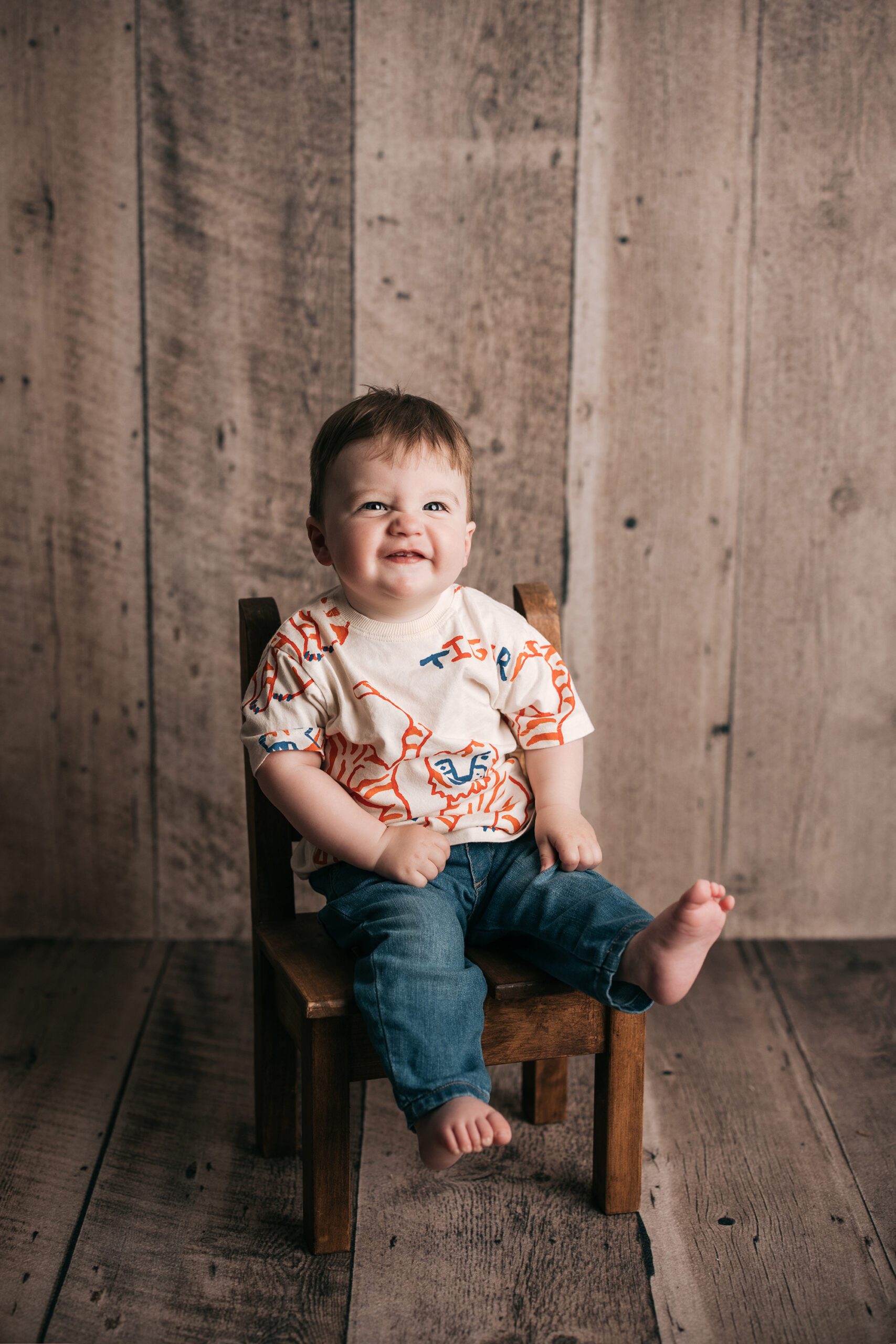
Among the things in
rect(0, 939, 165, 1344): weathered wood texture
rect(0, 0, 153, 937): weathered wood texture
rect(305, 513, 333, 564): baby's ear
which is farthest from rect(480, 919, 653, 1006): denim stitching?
rect(0, 0, 153, 937): weathered wood texture

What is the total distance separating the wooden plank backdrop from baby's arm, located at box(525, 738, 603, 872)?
59 cm

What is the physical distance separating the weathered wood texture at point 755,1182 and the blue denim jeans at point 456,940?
29 cm

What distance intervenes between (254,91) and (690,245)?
705 mm

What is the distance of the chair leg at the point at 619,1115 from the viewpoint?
3.88 feet

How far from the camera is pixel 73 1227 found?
3.87 feet

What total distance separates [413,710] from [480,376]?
74 cm

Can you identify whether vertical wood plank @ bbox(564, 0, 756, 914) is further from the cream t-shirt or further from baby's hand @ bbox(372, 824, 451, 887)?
baby's hand @ bbox(372, 824, 451, 887)

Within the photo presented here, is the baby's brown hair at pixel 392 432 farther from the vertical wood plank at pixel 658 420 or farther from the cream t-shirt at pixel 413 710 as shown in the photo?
the vertical wood plank at pixel 658 420

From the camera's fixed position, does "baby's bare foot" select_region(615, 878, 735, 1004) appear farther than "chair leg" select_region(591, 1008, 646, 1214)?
No

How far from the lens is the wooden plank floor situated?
1.07m

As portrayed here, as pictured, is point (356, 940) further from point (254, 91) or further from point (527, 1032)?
point (254, 91)

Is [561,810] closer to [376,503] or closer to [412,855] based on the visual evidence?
[412,855]

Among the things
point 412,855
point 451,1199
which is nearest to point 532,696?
point 412,855

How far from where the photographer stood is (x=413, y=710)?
1212 millimetres
